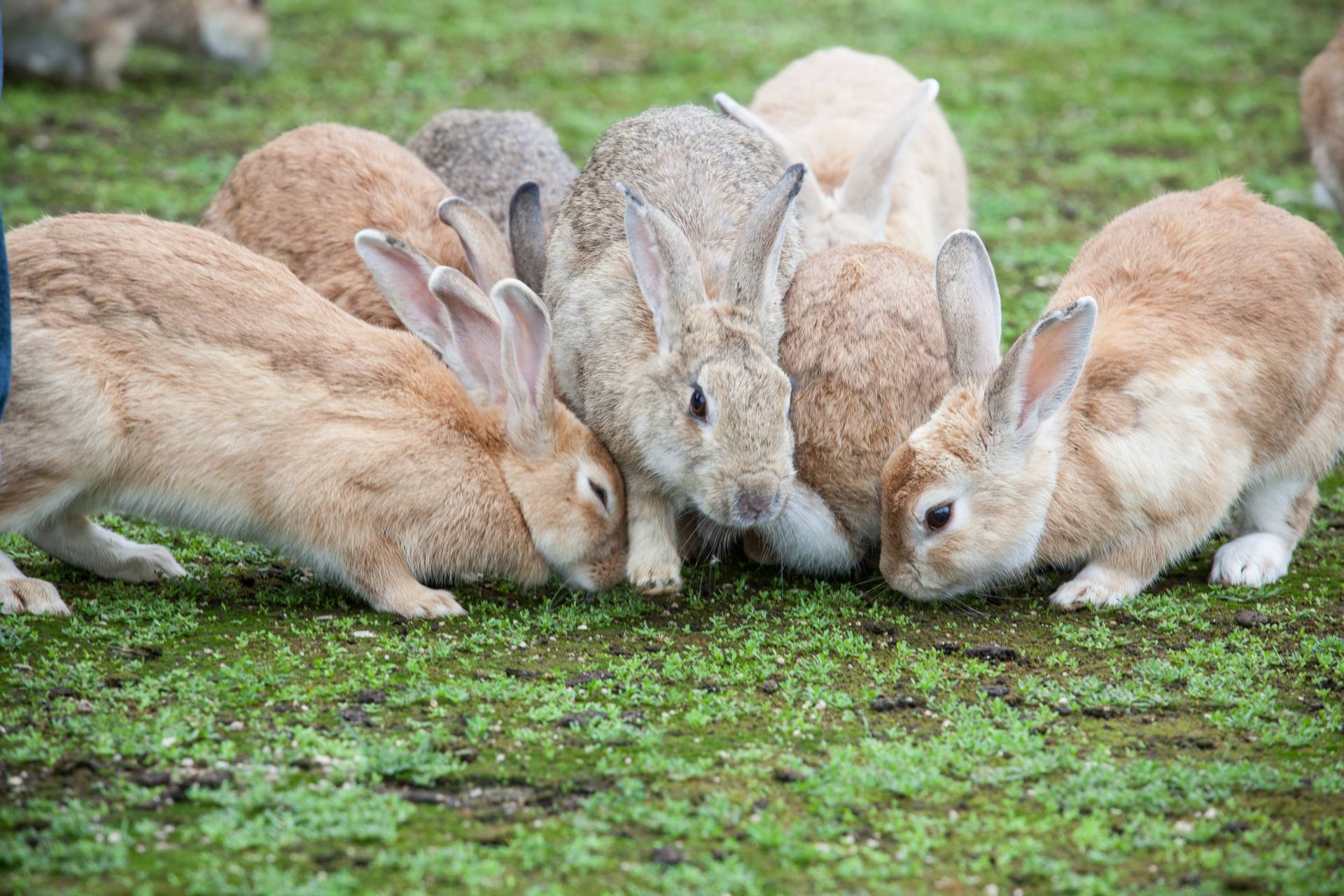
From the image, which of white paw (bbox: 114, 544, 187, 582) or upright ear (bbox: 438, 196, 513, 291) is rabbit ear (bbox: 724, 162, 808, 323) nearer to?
upright ear (bbox: 438, 196, 513, 291)

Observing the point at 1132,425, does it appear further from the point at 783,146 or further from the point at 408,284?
the point at 408,284

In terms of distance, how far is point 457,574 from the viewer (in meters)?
4.50

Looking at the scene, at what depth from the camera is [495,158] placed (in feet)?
20.6

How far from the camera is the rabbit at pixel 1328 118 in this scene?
25.1ft

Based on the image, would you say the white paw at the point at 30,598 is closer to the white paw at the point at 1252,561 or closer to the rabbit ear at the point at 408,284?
the rabbit ear at the point at 408,284

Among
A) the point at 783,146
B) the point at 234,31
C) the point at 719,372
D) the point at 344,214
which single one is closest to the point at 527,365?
the point at 719,372

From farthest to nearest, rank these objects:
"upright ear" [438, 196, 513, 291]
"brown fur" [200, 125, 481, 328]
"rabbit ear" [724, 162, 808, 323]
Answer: "brown fur" [200, 125, 481, 328] < "upright ear" [438, 196, 513, 291] < "rabbit ear" [724, 162, 808, 323]

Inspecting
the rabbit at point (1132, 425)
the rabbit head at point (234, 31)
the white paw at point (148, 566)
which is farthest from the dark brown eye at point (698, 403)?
the rabbit head at point (234, 31)

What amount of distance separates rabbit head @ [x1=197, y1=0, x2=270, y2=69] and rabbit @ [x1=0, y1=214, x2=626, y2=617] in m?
6.07

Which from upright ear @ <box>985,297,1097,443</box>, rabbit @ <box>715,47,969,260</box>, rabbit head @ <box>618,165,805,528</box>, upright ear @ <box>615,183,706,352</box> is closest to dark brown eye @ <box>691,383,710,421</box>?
rabbit head @ <box>618,165,805,528</box>

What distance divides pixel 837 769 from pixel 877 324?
1.82 metres

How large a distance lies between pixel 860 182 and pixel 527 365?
2.23 metres

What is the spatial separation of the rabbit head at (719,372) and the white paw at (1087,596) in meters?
0.94

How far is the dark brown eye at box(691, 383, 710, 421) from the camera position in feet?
14.1
